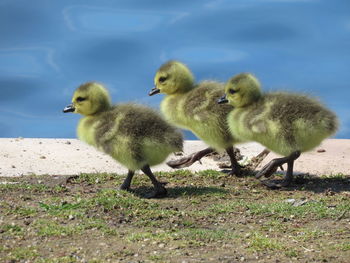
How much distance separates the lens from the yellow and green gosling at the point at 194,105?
883cm

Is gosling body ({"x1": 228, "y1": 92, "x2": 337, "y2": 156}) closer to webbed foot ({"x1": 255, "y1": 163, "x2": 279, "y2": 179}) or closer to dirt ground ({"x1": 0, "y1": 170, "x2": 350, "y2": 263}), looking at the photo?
webbed foot ({"x1": 255, "y1": 163, "x2": 279, "y2": 179})

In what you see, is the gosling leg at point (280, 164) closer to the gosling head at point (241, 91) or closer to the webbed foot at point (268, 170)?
the webbed foot at point (268, 170)

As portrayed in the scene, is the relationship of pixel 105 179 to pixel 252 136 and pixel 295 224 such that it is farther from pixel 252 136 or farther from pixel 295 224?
pixel 295 224

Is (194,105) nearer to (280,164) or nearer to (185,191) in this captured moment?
(185,191)

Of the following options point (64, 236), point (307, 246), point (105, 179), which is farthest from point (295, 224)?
point (105, 179)

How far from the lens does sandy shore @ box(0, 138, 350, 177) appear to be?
10.1 meters

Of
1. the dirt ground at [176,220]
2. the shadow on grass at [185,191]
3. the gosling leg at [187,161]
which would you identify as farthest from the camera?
the gosling leg at [187,161]

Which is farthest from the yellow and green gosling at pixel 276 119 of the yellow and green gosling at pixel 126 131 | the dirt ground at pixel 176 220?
the yellow and green gosling at pixel 126 131

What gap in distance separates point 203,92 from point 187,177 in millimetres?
1176

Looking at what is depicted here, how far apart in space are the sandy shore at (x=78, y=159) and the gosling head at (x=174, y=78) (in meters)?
1.48

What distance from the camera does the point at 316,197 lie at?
27.2 feet

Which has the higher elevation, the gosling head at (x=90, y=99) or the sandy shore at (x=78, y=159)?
the gosling head at (x=90, y=99)

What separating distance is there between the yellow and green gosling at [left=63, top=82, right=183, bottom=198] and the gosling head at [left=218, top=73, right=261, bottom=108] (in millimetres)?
936

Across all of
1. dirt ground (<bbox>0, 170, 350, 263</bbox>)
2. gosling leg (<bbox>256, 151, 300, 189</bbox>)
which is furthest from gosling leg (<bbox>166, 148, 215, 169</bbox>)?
gosling leg (<bbox>256, 151, 300, 189</bbox>)
